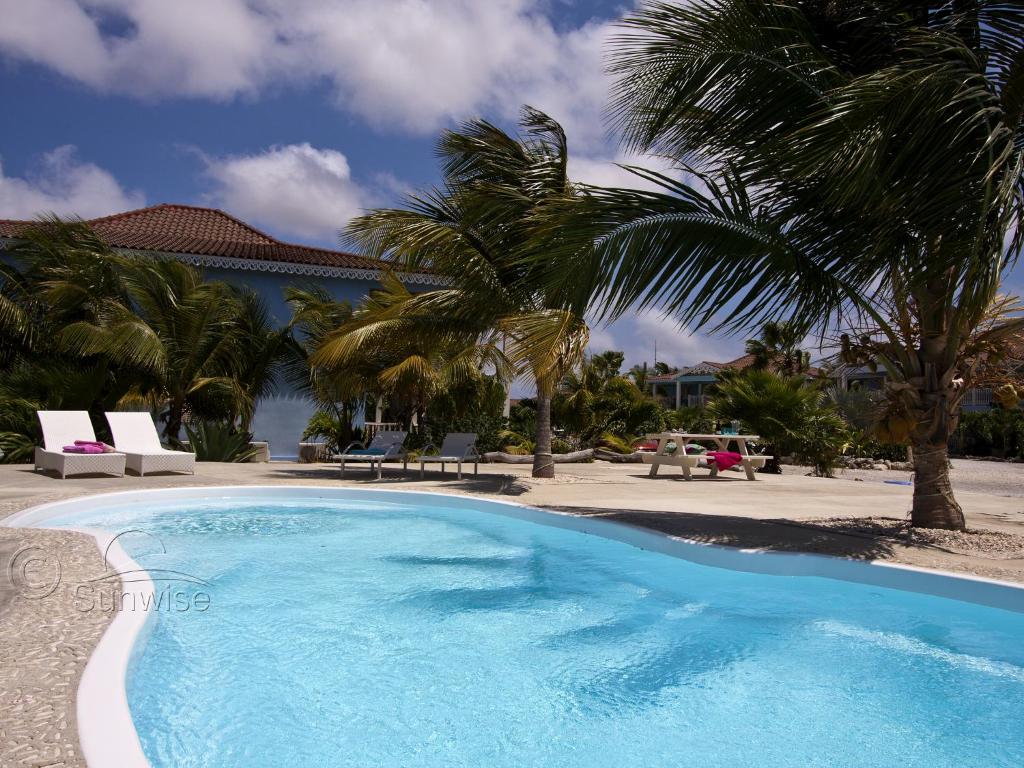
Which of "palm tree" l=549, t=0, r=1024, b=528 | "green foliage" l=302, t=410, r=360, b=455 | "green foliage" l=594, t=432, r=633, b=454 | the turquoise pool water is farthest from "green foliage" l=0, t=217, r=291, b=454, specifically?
"palm tree" l=549, t=0, r=1024, b=528

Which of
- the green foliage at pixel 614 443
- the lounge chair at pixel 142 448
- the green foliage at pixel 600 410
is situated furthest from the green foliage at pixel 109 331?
the green foliage at pixel 614 443

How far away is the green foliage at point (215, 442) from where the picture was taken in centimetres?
1529

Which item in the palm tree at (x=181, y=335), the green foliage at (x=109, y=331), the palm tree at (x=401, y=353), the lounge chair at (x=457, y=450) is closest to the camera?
the palm tree at (x=401, y=353)

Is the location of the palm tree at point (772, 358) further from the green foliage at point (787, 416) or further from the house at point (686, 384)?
the house at point (686, 384)

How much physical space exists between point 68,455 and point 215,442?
477 centimetres

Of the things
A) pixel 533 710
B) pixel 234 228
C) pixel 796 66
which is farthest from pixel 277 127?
pixel 533 710

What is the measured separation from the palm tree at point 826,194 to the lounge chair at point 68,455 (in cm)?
808

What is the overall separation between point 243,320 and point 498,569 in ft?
38.8

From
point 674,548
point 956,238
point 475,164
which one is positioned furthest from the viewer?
point 475,164

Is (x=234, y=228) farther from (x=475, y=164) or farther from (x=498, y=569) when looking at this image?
(x=498, y=569)

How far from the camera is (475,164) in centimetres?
1238

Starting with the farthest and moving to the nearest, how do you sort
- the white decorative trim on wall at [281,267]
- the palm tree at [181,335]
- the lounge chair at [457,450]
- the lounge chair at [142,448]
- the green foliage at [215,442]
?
the white decorative trim on wall at [281,267]
the green foliage at [215,442]
the palm tree at [181,335]
the lounge chair at [457,450]
the lounge chair at [142,448]

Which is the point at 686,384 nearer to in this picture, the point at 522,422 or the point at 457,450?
the point at 522,422

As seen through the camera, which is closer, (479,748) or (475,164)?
(479,748)
